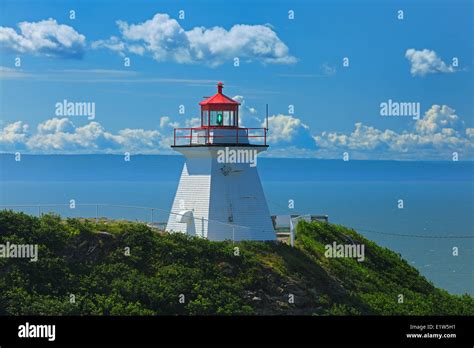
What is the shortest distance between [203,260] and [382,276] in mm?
9405

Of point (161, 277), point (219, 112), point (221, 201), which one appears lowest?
point (161, 277)

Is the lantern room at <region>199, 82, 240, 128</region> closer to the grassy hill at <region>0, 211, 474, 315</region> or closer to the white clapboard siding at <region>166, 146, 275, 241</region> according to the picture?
the white clapboard siding at <region>166, 146, 275, 241</region>

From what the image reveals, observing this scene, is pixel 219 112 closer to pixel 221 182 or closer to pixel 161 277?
pixel 221 182

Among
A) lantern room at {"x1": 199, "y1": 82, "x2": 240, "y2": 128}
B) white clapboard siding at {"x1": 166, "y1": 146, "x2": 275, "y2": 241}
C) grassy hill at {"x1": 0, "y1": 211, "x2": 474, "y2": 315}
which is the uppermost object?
lantern room at {"x1": 199, "y1": 82, "x2": 240, "y2": 128}

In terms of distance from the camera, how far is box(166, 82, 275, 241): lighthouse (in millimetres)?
34312

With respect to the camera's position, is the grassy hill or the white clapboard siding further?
the white clapboard siding

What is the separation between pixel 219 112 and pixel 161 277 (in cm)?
714

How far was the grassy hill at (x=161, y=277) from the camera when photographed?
28.5 metres

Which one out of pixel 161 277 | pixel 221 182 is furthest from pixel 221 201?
pixel 161 277

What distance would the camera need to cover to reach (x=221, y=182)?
113 ft

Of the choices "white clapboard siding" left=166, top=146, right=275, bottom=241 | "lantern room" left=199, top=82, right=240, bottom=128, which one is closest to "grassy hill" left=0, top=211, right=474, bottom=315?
"white clapboard siding" left=166, top=146, right=275, bottom=241

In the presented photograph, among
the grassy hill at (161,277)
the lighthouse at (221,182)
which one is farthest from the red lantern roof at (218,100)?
the grassy hill at (161,277)
